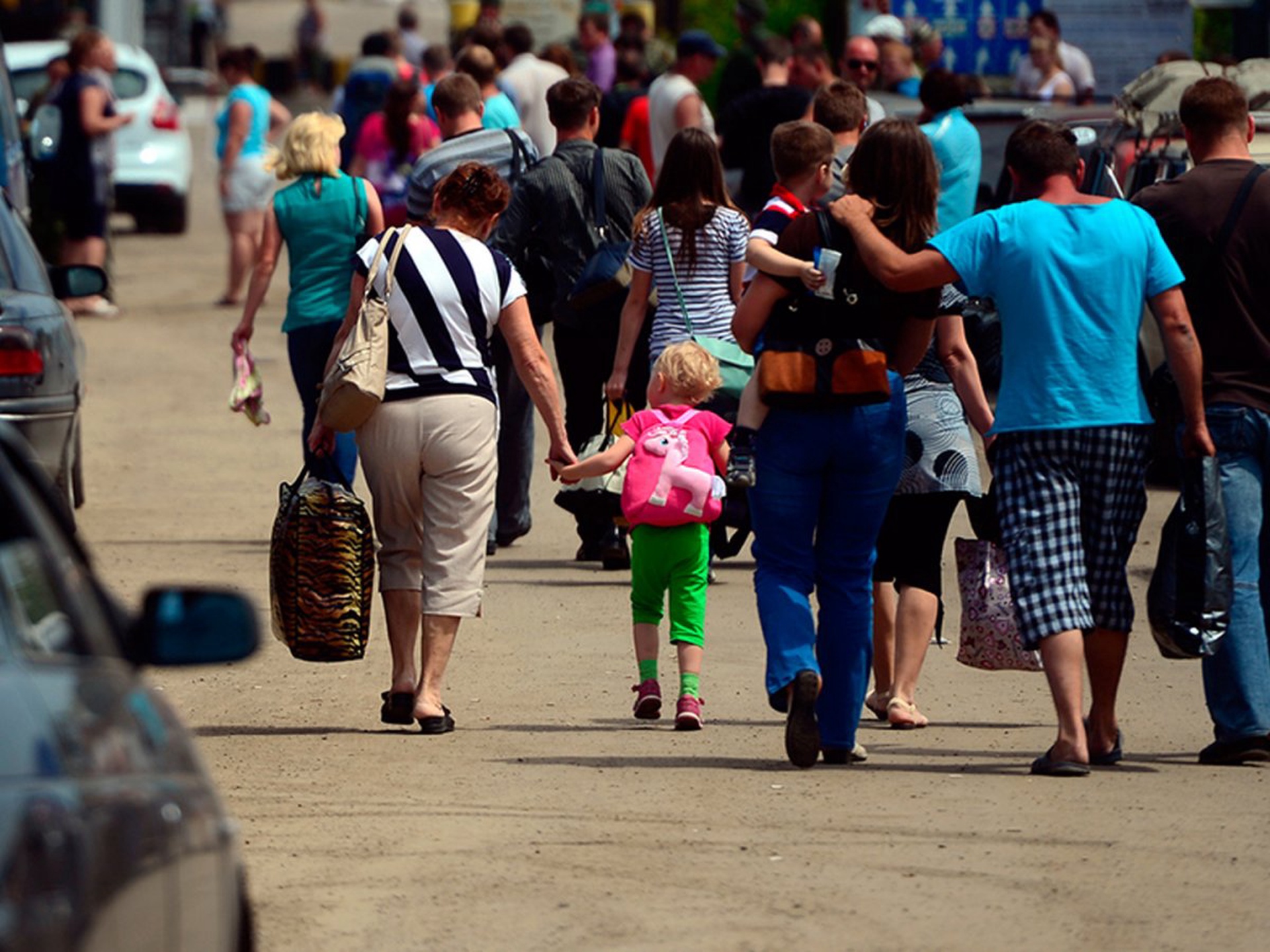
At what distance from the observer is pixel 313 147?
35.4 ft

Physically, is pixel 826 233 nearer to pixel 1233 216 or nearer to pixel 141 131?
pixel 1233 216

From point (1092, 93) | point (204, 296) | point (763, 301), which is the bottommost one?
point (204, 296)

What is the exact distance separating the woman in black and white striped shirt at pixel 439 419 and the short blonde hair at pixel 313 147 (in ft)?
8.93

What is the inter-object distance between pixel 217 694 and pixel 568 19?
25.8 metres

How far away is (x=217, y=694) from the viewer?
8836 millimetres

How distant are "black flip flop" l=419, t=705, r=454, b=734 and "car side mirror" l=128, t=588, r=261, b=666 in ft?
11.8

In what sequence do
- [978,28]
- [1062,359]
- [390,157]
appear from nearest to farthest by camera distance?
[1062,359]
[390,157]
[978,28]

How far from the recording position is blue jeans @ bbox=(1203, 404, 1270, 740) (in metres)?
7.64

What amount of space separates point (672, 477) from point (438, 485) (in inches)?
28.9

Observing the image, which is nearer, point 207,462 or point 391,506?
point 391,506

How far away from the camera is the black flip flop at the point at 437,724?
809 centimetres

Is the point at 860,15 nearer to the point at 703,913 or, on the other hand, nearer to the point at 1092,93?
the point at 1092,93

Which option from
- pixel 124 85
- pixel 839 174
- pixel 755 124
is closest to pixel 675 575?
pixel 839 174

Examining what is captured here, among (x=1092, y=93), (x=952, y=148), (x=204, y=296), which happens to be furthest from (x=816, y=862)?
(x=204, y=296)
